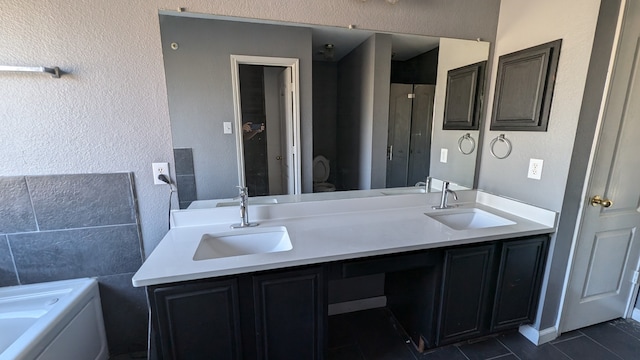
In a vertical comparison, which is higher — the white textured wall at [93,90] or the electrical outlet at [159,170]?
the white textured wall at [93,90]

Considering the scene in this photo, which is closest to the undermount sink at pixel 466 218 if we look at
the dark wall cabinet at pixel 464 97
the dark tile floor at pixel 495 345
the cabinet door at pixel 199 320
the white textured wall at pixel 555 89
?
the white textured wall at pixel 555 89

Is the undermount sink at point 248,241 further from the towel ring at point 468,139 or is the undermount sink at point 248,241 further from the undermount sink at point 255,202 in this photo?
the towel ring at point 468,139

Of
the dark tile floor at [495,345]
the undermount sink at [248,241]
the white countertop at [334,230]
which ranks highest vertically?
the white countertop at [334,230]

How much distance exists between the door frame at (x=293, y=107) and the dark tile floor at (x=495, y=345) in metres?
1.05

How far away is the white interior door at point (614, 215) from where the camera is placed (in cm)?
152

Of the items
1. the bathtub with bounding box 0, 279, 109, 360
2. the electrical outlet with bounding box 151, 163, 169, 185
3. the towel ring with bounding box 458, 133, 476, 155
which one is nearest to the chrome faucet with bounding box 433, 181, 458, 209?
the towel ring with bounding box 458, 133, 476, 155

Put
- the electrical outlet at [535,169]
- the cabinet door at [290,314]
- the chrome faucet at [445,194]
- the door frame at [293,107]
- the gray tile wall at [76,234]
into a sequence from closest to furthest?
the cabinet door at [290,314]
the gray tile wall at [76,234]
the door frame at [293,107]
the electrical outlet at [535,169]
the chrome faucet at [445,194]

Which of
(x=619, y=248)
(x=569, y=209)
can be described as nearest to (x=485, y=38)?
(x=569, y=209)

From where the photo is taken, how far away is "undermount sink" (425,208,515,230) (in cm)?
184

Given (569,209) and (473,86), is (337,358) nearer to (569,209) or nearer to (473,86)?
(569,209)

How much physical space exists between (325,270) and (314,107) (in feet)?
3.34

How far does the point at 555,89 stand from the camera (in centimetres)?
157

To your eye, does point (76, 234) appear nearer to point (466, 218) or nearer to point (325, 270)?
point (325, 270)

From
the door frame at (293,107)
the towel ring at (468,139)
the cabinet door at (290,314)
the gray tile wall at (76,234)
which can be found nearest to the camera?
the cabinet door at (290,314)
